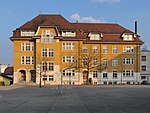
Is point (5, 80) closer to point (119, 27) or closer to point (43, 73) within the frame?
point (43, 73)

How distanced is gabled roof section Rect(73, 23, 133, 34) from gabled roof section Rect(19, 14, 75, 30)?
6075mm

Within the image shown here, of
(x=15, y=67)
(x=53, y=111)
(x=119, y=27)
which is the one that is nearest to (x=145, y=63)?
(x=119, y=27)

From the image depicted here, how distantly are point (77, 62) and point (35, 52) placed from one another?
10460 mm

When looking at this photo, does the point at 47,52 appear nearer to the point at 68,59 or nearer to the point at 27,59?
the point at 27,59

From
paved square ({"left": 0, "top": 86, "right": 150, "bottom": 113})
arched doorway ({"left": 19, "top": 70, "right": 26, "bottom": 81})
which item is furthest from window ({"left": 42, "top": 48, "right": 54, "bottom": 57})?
paved square ({"left": 0, "top": 86, "right": 150, "bottom": 113})

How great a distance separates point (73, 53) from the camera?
266ft

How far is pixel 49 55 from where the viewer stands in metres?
78.7

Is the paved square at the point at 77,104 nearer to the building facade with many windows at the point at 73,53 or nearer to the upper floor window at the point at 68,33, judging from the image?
the building facade with many windows at the point at 73,53

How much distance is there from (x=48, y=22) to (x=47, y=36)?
351 cm

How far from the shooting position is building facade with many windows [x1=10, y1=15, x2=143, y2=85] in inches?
3081

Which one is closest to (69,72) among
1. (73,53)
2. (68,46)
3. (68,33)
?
(73,53)

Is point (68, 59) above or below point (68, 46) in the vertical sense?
below

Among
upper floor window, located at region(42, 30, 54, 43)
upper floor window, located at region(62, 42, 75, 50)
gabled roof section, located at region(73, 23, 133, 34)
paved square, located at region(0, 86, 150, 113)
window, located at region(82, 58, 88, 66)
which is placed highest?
gabled roof section, located at region(73, 23, 133, 34)

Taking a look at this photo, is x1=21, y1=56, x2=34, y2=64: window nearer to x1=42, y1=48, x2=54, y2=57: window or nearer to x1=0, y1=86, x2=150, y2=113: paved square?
x1=42, y1=48, x2=54, y2=57: window
